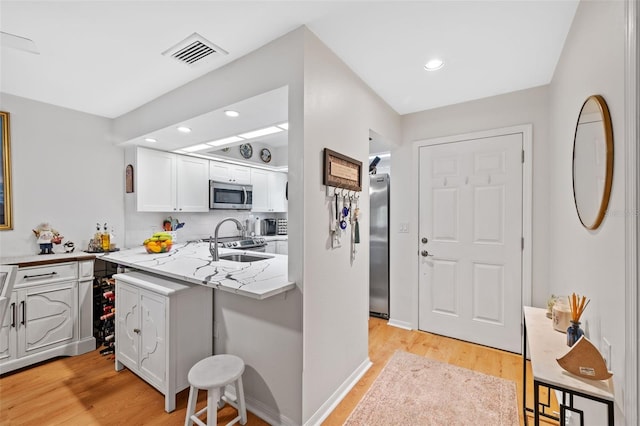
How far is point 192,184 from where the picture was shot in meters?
3.54

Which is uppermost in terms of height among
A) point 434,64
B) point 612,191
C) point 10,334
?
point 434,64

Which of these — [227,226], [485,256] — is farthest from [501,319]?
[227,226]

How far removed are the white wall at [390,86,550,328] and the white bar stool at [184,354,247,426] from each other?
2.05m

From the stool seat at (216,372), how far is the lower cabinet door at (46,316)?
183cm

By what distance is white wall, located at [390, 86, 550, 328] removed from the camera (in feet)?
8.09

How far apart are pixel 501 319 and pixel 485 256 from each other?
1.98ft

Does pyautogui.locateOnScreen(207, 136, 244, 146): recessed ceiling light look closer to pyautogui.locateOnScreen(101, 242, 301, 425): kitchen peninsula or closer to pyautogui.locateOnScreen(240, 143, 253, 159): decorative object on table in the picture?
pyautogui.locateOnScreen(240, 143, 253, 159): decorative object on table

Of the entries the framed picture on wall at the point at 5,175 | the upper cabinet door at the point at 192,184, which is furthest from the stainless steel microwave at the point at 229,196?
the framed picture on wall at the point at 5,175

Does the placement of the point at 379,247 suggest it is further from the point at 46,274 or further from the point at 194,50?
the point at 46,274

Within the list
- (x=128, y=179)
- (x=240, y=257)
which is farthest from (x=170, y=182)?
(x=240, y=257)

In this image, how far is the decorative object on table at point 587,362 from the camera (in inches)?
40.1

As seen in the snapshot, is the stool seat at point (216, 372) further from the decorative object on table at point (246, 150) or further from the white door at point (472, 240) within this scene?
the decorative object on table at point (246, 150)

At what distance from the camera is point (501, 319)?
8.70 ft

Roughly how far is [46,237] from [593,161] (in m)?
4.15
